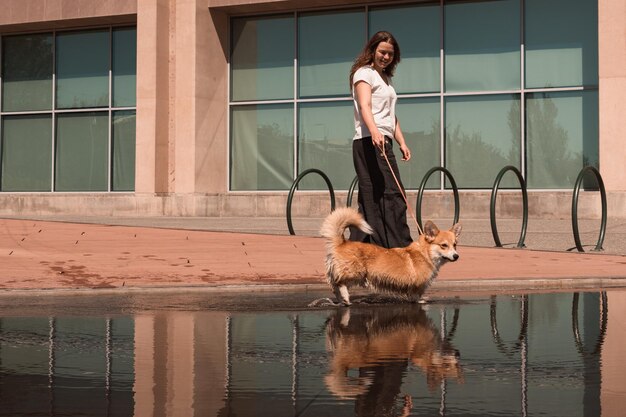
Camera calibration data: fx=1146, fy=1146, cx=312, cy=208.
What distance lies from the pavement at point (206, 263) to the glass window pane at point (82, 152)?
1161 centimetres

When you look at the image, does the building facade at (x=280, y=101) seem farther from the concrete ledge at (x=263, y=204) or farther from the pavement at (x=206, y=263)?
the pavement at (x=206, y=263)

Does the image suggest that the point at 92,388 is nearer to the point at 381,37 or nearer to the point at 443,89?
the point at 381,37

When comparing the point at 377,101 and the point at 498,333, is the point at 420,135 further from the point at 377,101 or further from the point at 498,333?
the point at 498,333

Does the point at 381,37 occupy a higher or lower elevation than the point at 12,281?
higher

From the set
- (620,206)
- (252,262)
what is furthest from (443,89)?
(252,262)

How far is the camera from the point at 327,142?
24688 millimetres

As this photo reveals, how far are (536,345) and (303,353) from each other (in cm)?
138

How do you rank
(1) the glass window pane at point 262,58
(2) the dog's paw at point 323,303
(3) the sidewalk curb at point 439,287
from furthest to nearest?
(1) the glass window pane at point 262,58 < (3) the sidewalk curb at point 439,287 < (2) the dog's paw at point 323,303

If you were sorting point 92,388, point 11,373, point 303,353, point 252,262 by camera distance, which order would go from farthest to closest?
point 252,262 → point 303,353 → point 11,373 → point 92,388

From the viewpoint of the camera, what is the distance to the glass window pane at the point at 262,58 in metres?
24.9

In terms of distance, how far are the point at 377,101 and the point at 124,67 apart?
17285 mm

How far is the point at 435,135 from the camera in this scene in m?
23.7

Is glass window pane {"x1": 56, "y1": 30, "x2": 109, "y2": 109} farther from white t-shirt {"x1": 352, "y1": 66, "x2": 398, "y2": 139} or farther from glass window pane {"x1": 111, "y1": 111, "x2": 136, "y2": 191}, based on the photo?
white t-shirt {"x1": 352, "y1": 66, "x2": 398, "y2": 139}

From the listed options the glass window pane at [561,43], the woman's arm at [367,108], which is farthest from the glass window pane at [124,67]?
the woman's arm at [367,108]
